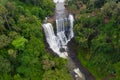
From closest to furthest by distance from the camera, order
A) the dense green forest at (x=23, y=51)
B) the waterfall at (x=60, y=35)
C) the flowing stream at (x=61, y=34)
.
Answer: the dense green forest at (x=23, y=51)
the flowing stream at (x=61, y=34)
the waterfall at (x=60, y=35)

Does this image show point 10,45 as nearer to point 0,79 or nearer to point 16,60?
point 16,60

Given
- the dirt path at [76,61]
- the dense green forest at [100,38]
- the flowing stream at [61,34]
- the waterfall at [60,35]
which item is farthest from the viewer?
the waterfall at [60,35]

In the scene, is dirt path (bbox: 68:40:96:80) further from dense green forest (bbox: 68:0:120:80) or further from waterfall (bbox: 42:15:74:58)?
waterfall (bbox: 42:15:74:58)

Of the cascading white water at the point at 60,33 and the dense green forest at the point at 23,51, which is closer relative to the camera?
the dense green forest at the point at 23,51

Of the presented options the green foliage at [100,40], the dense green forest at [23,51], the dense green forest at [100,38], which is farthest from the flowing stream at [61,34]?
the dense green forest at [23,51]

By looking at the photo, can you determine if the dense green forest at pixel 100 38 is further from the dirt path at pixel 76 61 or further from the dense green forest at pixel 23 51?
the dense green forest at pixel 23 51

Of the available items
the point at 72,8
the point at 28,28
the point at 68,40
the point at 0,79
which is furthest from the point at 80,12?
the point at 0,79
